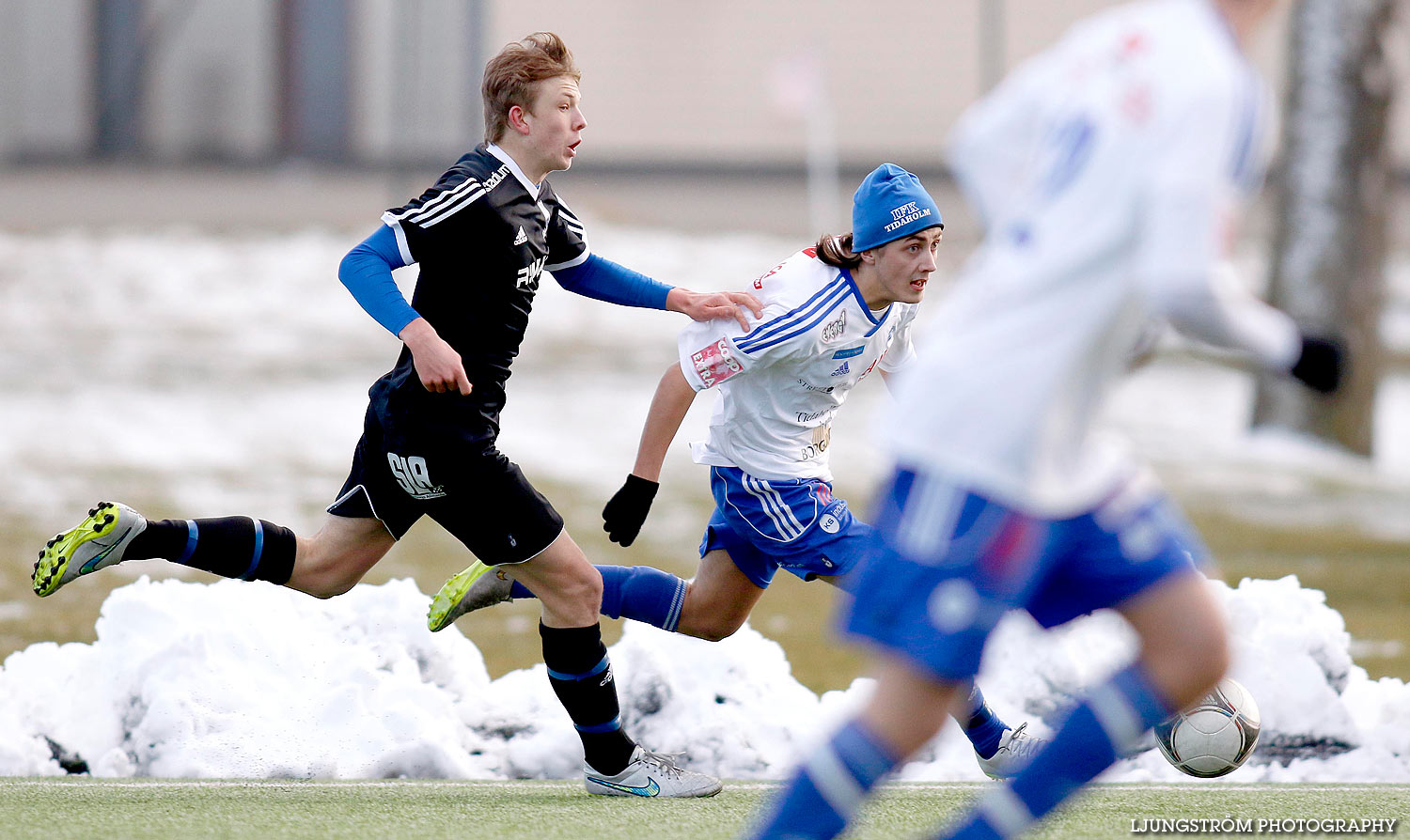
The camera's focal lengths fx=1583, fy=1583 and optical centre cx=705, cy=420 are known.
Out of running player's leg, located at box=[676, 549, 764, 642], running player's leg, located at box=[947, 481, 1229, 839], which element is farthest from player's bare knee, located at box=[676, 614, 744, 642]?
running player's leg, located at box=[947, 481, 1229, 839]

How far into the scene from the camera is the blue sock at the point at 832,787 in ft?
7.23

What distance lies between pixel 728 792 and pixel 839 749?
5.21 ft

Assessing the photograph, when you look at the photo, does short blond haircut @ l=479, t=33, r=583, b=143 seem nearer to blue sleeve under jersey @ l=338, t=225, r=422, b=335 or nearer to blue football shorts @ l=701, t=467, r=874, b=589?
blue sleeve under jersey @ l=338, t=225, r=422, b=335

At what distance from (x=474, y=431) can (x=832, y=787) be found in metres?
1.50

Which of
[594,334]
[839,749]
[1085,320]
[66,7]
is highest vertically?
[1085,320]

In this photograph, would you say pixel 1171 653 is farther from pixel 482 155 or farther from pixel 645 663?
pixel 645 663

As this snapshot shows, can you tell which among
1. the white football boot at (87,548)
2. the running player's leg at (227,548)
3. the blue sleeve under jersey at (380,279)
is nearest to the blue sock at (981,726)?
the running player's leg at (227,548)

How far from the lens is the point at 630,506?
3688 millimetres

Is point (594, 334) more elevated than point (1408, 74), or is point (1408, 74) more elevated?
point (1408, 74)

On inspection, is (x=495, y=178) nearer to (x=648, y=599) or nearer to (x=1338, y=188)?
(x=648, y=599)

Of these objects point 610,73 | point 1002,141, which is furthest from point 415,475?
point 610,73

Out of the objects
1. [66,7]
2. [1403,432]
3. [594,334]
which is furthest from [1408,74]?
[66,7]

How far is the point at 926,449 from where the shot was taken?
2.20m

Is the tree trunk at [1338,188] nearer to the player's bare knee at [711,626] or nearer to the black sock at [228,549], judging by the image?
the player's bare knee at [711,626]
